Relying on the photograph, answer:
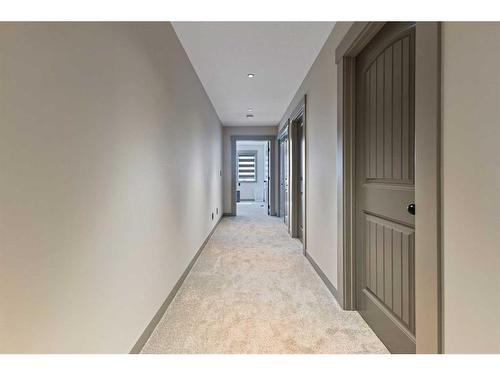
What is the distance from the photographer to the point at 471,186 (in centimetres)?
93

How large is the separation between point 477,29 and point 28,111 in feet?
4.69

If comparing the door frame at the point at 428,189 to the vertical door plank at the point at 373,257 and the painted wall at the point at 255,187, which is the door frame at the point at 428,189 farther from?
the painted wall at the point at 255,187

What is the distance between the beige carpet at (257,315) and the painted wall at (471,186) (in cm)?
80

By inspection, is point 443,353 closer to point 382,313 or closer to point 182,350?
point 382,313

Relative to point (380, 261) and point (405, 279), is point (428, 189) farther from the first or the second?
point (380, 261)

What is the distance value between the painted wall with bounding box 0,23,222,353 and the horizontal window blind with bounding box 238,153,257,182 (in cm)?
1012

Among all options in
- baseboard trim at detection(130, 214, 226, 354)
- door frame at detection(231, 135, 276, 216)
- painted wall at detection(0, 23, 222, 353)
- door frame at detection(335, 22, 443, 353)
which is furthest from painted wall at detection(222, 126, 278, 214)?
door frame at detection(335, 22, 443, 353)

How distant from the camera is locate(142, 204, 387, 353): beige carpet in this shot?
5.29ft

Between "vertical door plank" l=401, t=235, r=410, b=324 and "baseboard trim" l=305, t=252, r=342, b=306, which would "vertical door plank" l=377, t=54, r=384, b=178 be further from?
"baseboard trim" l=305, t=252, r=342, b=306

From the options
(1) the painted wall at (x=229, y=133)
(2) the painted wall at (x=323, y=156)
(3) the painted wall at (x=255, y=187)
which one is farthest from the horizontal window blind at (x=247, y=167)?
(2) the painted wall at (x=323, y=156)

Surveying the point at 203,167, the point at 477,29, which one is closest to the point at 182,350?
the point at 477,29

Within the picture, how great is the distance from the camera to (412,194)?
1.38m

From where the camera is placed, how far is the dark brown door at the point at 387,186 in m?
1.42

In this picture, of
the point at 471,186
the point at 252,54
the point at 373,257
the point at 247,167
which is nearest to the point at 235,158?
the point at 252,54
